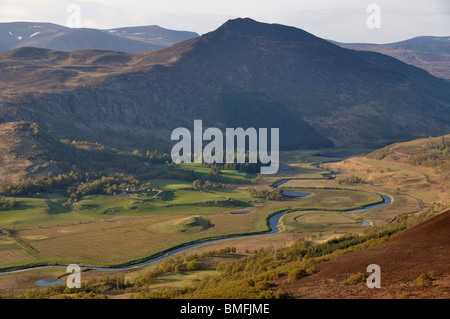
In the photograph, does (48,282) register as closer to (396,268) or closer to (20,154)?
(396,268)

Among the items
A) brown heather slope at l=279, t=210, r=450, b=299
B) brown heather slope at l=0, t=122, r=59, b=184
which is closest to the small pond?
brown heather slope at l=279, t=210, r=450, b=299

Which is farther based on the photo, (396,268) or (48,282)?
(48,282)

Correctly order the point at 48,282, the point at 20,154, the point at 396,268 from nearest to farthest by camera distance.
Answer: the point at 396,268 → the point at 48,282 → the point at 20,154

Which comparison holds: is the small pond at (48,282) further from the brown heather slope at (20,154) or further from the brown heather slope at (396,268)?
the brown heather slope at (20,154)

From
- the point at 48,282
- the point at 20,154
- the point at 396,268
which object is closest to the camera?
the point at 396,268

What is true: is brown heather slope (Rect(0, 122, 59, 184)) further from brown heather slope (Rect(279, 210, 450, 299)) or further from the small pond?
brown heather slope (Rect(279, 210, 450, 299))

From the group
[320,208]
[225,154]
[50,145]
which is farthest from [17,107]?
[320,208]

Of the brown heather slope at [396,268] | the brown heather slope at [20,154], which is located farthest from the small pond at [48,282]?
the brown heather slope at [20,154]

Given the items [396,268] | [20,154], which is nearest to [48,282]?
[396,268]
